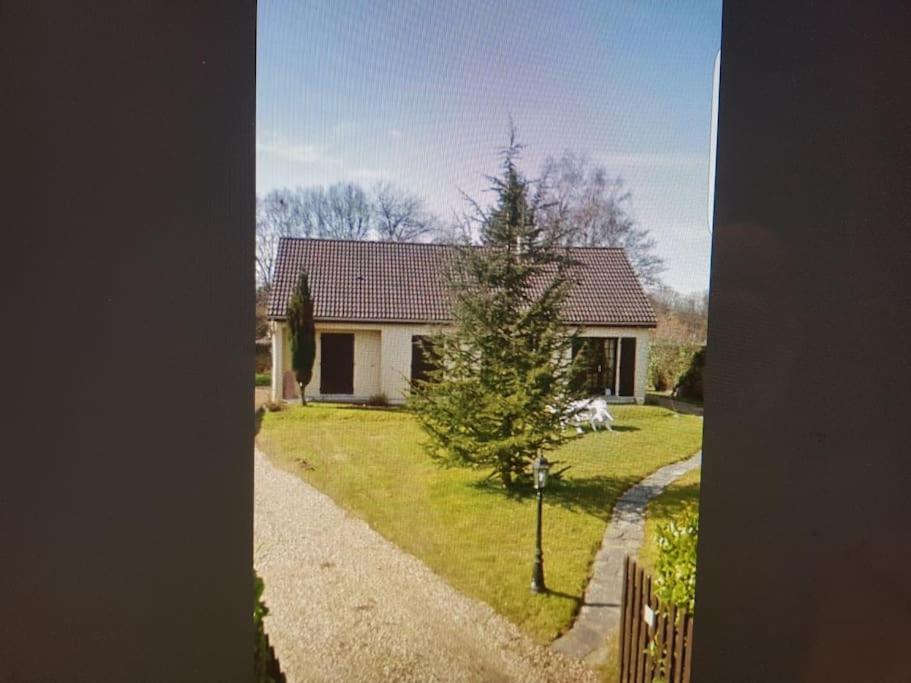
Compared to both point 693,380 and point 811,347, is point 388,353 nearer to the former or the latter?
point 693,380

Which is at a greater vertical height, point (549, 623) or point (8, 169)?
point (8, 169)

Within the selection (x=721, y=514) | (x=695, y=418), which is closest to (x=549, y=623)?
(x=721, y=514)

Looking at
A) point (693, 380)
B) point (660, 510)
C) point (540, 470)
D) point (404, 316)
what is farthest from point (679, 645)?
point (404, 316)

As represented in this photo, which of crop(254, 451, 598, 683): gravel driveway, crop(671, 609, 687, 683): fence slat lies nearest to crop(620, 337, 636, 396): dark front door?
crop(671, 609, 687, 683): fence slat

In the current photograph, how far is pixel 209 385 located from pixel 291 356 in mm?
402

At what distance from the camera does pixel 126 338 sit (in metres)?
0.80

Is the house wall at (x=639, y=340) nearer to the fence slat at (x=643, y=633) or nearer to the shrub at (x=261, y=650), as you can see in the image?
the fence slat at (x=643, y=633)

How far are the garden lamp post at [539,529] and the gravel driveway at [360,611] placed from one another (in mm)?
112

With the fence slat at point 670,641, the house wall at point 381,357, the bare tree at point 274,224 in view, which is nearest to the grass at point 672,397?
the fence slat at point 670,641

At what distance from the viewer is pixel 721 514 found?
1127 millimetres

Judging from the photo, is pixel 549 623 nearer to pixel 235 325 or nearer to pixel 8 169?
pixel 235 325

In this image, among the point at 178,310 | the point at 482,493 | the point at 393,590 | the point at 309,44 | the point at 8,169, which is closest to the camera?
the point at 8,169

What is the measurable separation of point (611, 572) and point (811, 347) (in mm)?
680

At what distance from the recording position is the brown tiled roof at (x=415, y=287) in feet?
4.21
